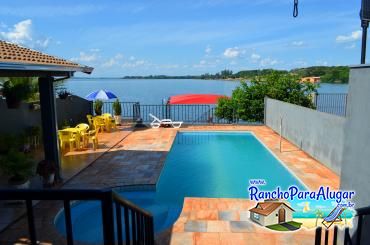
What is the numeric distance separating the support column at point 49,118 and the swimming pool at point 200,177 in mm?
1680

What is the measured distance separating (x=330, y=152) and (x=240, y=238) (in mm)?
5098

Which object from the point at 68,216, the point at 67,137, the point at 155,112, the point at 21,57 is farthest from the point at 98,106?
the point at 68,216

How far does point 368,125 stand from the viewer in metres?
3.61

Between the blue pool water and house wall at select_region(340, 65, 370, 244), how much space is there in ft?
11.3

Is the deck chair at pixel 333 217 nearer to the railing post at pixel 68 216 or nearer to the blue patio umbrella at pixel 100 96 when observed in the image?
the railing post at pixel 68 216

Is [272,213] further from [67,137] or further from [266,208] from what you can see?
[67,137]

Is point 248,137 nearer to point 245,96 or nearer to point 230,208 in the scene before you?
point 245,96

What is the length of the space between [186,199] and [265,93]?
11.5m

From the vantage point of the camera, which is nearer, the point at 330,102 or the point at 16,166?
the point at 16,166

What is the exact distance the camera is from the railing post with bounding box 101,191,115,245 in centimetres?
158

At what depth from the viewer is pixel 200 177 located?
367 inches

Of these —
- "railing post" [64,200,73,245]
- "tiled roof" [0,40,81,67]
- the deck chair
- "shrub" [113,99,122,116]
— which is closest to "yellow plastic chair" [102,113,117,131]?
"shrub" [113,99,122,116]

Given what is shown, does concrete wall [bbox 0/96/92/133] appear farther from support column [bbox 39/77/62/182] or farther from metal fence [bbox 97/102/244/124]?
support column [bbox 39/77/62/182]

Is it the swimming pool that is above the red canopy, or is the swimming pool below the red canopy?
below
